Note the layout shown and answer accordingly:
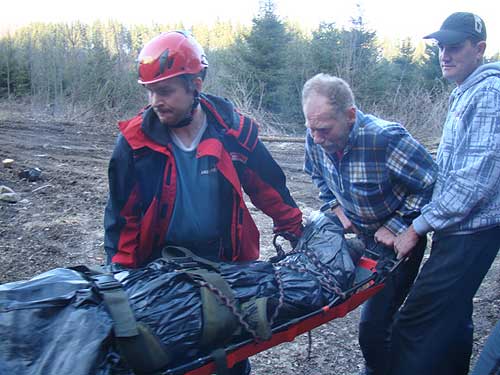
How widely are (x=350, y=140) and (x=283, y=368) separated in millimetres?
1796

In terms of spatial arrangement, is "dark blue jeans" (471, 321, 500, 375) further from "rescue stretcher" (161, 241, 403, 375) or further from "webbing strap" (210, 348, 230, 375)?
"webbing strap" (210, 348, 230, 375)

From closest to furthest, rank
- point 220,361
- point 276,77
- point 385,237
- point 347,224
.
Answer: point 220,361 < point 385,237 < point 347,224 < point 276,77

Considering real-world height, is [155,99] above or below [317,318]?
above

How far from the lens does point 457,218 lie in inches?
97.4

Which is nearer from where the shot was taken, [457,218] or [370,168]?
[457,218]

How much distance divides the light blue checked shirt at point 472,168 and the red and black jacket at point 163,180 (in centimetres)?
82

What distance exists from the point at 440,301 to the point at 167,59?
1815 millimetres

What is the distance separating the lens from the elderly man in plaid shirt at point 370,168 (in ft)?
8.39

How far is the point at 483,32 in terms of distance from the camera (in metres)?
2.73

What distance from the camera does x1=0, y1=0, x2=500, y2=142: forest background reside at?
1645 centimetres

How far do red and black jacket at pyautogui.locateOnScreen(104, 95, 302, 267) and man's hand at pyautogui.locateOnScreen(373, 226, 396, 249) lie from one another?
55 centimetres

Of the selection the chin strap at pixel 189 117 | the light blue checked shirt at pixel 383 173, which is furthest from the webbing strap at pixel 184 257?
the light blue checked shirt at pixel 383 173

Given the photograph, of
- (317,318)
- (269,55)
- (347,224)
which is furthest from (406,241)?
(269,55)

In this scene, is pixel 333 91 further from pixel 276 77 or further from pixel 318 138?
pixel 276 77
